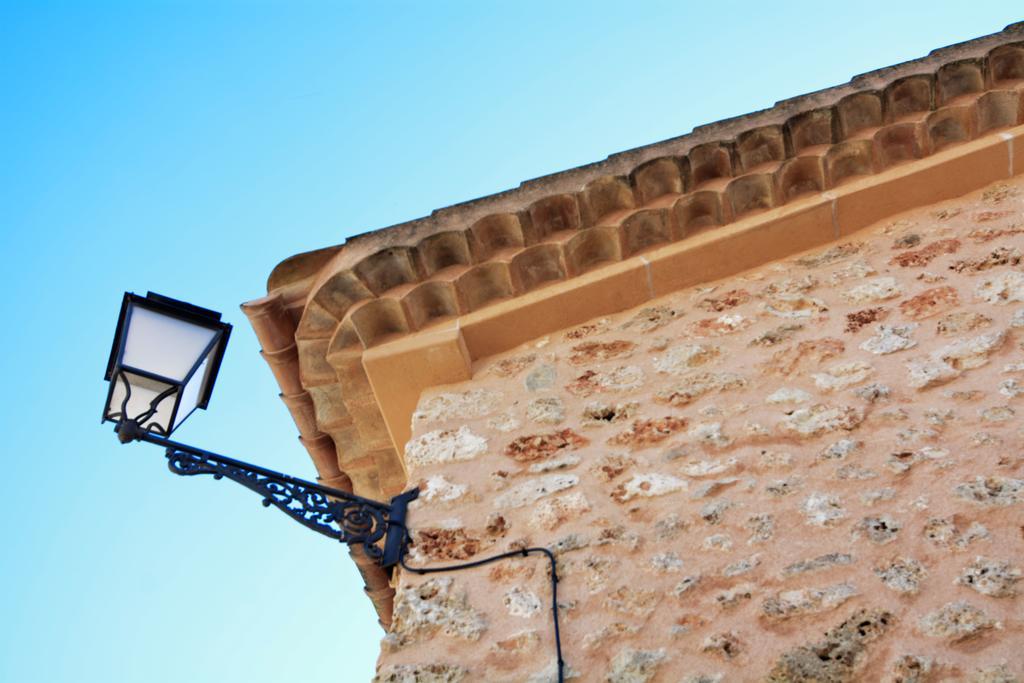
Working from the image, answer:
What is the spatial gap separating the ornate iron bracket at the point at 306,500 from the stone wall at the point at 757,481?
127mm

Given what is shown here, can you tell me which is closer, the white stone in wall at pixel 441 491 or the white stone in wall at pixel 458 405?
the white stone in wall at pixel 441 491

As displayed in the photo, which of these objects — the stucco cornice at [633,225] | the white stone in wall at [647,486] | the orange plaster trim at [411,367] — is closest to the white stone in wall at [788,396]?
the white stone in wall at [647,486]

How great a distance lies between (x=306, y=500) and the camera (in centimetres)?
335

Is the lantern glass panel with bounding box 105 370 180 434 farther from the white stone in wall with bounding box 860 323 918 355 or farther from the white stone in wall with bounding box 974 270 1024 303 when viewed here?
the white stone in wall with bounding box 974 270 1024 303

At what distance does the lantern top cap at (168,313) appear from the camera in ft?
11.0

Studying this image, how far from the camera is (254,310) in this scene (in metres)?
4.36

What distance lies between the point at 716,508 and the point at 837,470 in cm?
36

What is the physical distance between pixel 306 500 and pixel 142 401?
2.03 feet

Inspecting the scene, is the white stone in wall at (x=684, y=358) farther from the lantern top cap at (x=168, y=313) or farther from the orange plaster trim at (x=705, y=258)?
→ the lantern top cap at (x=168, y=313)

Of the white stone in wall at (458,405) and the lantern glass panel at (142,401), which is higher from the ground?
the lantern glass panel at (142,401)

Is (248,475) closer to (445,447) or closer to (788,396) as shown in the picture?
(445,447)

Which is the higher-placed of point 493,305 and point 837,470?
point 493,305

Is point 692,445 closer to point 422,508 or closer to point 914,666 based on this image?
point 422,508

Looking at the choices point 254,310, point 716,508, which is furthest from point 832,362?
point 254,310
